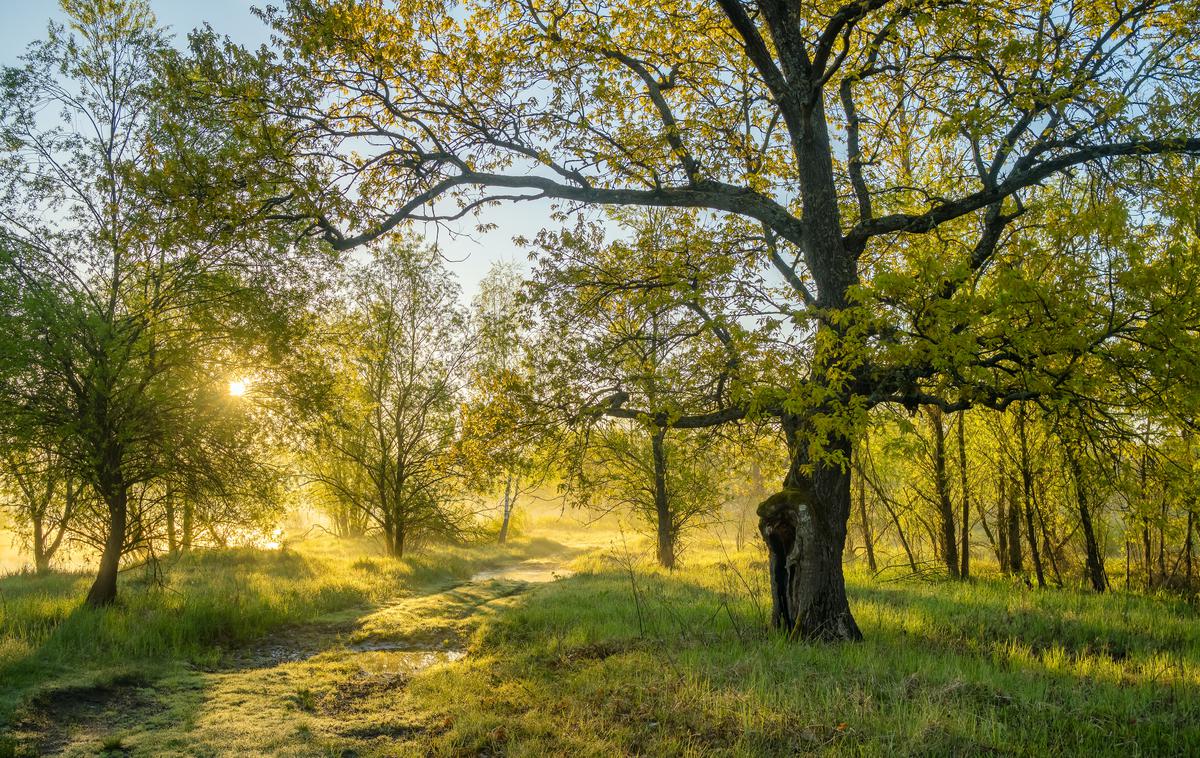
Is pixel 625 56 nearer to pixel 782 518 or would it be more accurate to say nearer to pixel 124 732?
pixel 782 518

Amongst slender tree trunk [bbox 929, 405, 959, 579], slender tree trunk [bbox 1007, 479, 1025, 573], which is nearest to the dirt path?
slender tree trunk [bbox 929, 405, 959, 579]

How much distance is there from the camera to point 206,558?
1986 centimetres

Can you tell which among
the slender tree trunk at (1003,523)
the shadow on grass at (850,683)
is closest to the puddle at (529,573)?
the shadow on grass at (850,683)

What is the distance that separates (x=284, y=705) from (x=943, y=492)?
16335mm

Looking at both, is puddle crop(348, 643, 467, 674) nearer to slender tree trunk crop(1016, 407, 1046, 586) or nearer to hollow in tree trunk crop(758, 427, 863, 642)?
hollow in tree trunk crop(758, 427, 863, 642)

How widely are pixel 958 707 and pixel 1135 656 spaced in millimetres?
4593

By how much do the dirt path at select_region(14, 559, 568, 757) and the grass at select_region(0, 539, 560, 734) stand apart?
556 mm

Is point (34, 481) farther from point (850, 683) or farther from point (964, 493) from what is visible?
point (964, 493)

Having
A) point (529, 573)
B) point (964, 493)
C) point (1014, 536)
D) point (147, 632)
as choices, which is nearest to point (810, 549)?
point (147, 632)

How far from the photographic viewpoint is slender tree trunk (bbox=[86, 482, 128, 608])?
1133 centimetres

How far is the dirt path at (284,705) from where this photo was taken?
5.87 m

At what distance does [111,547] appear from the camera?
1162 centimetres

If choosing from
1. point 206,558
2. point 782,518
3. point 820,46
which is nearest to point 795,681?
point 782,518

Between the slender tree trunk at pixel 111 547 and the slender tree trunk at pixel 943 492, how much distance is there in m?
18.5
